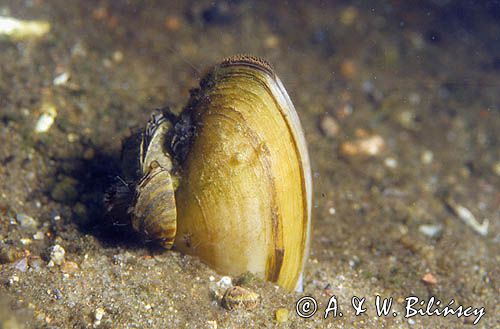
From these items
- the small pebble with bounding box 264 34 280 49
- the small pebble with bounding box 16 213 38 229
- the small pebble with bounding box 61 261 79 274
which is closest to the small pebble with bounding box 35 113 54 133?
the small pebble with bounding box 16 213 38 229

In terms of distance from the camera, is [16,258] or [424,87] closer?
[16,258]

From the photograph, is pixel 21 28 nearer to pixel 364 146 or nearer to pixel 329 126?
pixel 329 126

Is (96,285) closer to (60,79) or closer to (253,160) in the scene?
(253,160)

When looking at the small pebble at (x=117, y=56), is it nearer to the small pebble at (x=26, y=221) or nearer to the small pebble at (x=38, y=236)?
the small pebble at (x=26, y=221)

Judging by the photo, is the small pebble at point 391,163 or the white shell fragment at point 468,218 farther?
the small pebble at point 391,163

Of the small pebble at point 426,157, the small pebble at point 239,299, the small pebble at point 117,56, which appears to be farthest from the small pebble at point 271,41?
the small pebble at point 239,299

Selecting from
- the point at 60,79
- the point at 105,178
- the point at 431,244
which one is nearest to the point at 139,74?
the point at 60,79

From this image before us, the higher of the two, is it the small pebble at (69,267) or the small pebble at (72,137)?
the small pebble at (72,137)
